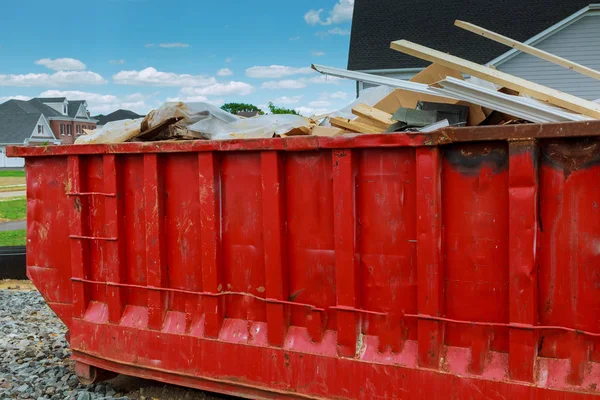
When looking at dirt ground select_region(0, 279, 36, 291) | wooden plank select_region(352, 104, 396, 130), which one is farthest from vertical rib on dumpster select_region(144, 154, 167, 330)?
dirt ground select_region(0, 279, 36, 291)

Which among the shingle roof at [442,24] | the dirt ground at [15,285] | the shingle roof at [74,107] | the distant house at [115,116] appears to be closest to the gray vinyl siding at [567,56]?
the shingle roof at [442,24]

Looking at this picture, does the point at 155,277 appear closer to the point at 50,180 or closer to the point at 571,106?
the point at 50,180

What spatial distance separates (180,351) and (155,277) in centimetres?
61

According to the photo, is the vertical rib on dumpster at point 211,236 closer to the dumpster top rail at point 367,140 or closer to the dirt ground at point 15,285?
the dumpster top rail at point 367,140

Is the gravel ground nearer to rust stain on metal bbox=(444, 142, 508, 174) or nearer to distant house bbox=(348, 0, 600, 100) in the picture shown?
rust stain on metal bbox=(444, 142, 508, 174)

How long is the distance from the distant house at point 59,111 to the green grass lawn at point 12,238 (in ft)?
177

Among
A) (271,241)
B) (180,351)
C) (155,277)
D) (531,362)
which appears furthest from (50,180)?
(531,362)

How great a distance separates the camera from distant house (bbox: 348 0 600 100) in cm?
2008

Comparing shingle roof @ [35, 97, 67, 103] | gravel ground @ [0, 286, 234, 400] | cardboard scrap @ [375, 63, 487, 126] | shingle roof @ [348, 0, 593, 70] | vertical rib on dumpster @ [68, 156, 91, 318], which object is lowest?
gravel ground @ [0, 286, 234, 400]

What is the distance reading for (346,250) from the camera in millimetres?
4008

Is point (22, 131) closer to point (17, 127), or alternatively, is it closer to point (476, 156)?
point (17, 127)

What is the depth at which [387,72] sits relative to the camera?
2209cm

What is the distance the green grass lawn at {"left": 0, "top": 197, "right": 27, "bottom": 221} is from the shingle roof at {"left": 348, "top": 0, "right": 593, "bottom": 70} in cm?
1301

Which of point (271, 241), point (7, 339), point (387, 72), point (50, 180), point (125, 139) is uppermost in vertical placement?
point (387, 72)
